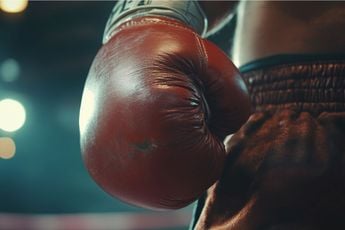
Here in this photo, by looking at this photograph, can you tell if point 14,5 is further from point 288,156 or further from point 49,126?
point 288,156

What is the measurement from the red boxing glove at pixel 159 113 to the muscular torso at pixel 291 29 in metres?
0.14

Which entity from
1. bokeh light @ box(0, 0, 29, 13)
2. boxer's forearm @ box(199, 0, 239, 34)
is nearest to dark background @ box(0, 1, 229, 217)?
bokeh light @ box(0, 0, 29, 13)

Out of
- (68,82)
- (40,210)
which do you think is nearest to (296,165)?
(68,82)

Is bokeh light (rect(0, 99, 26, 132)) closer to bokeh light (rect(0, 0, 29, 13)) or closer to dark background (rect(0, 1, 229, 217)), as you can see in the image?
dark background (rect(0, 1, 229, 217))

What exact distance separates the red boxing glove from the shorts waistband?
94mm

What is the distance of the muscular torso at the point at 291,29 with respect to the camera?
732mm

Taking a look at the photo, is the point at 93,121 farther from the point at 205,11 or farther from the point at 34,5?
the point at 34,5

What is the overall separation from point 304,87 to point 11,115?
3931 millimetres

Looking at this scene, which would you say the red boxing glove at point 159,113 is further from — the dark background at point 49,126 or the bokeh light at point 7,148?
the bokeh light at point 7,148

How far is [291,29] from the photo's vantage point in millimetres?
758

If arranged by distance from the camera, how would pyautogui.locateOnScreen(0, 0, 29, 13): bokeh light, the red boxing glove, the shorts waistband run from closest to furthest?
the red boxing glove
the shorts waistband
pyautogui.locateOnScreen(0, 0, 29, 13): bokeh light

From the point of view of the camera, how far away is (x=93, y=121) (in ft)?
2.03

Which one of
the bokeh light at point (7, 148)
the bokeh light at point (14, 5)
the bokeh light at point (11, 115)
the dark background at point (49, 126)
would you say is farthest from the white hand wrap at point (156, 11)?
the bokeh light at point (7, 148)

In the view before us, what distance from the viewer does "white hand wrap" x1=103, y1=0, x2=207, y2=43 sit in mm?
707
